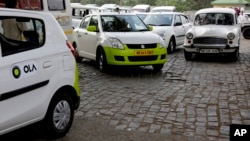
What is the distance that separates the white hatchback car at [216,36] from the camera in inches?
476

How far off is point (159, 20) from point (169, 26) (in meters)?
0.75

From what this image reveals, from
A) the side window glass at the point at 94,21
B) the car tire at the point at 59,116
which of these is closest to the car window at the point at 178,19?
the side window glass at the point at 94,21

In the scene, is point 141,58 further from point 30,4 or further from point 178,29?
point 178,29

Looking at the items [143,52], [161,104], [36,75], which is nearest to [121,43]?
[143,52]

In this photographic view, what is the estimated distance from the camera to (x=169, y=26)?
48.9 ft

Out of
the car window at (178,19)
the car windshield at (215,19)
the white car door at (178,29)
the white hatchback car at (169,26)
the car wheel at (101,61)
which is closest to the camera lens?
the car wheel at (101,61)

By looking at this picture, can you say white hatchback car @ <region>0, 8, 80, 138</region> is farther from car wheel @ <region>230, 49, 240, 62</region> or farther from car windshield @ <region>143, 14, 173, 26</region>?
car windshield @ <region>143, 14, 173, 26</region>

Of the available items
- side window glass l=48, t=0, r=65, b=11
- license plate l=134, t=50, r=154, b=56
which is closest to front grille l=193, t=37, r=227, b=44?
license plate l=134, t=50, r=154, b=56

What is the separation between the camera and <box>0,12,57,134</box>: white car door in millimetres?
4016

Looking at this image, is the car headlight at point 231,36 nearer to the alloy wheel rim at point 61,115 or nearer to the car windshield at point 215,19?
the car windshield at point 215,19

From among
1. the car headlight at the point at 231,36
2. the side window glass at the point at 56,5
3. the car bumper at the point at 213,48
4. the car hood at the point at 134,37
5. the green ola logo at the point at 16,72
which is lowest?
the car bumper at the point at 213,48

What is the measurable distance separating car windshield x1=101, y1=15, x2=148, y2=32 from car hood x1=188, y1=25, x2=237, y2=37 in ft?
7.88

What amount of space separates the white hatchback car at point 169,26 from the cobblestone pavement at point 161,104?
3.55m

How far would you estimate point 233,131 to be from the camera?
4.12 meters
